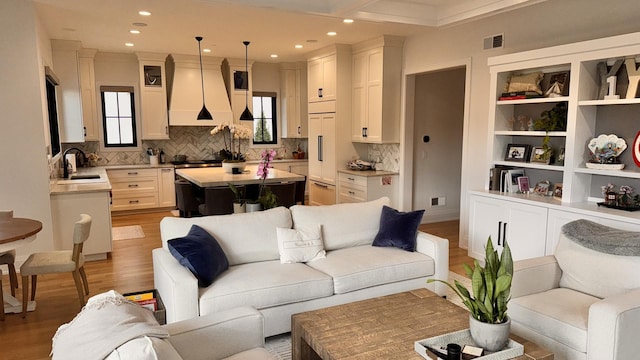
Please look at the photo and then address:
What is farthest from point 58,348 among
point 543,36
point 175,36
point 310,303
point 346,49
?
point 346,49

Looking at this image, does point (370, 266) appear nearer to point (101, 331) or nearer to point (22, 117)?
point (101, 331)

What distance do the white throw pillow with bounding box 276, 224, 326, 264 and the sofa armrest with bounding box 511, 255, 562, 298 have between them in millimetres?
1445

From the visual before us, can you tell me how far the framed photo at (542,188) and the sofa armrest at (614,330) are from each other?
223cm

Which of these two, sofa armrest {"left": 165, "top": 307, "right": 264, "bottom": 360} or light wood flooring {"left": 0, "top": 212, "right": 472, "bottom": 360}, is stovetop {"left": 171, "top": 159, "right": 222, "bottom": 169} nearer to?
light wood flooring {"left": 0, "top": 212, "right": 472, "bottom": 360}

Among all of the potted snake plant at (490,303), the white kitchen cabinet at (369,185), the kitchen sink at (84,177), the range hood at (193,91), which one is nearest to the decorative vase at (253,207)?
the potted snake plant at (490,303)

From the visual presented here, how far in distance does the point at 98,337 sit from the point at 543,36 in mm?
4647

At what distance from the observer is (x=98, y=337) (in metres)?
1.38

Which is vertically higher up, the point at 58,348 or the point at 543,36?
the point at 543,36

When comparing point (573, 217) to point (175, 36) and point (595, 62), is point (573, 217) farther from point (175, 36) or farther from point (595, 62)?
point (175, 36)

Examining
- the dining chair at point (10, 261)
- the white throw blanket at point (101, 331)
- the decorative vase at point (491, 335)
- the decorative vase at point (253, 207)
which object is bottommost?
the dining chair at point (10, 261)

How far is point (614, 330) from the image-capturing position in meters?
2.22

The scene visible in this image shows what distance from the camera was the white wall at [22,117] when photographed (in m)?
4.40

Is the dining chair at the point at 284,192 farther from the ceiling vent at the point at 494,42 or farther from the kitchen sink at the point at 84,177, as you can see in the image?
the ceiling vent at the point at 494,42

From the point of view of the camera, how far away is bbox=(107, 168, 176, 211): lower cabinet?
744cm
